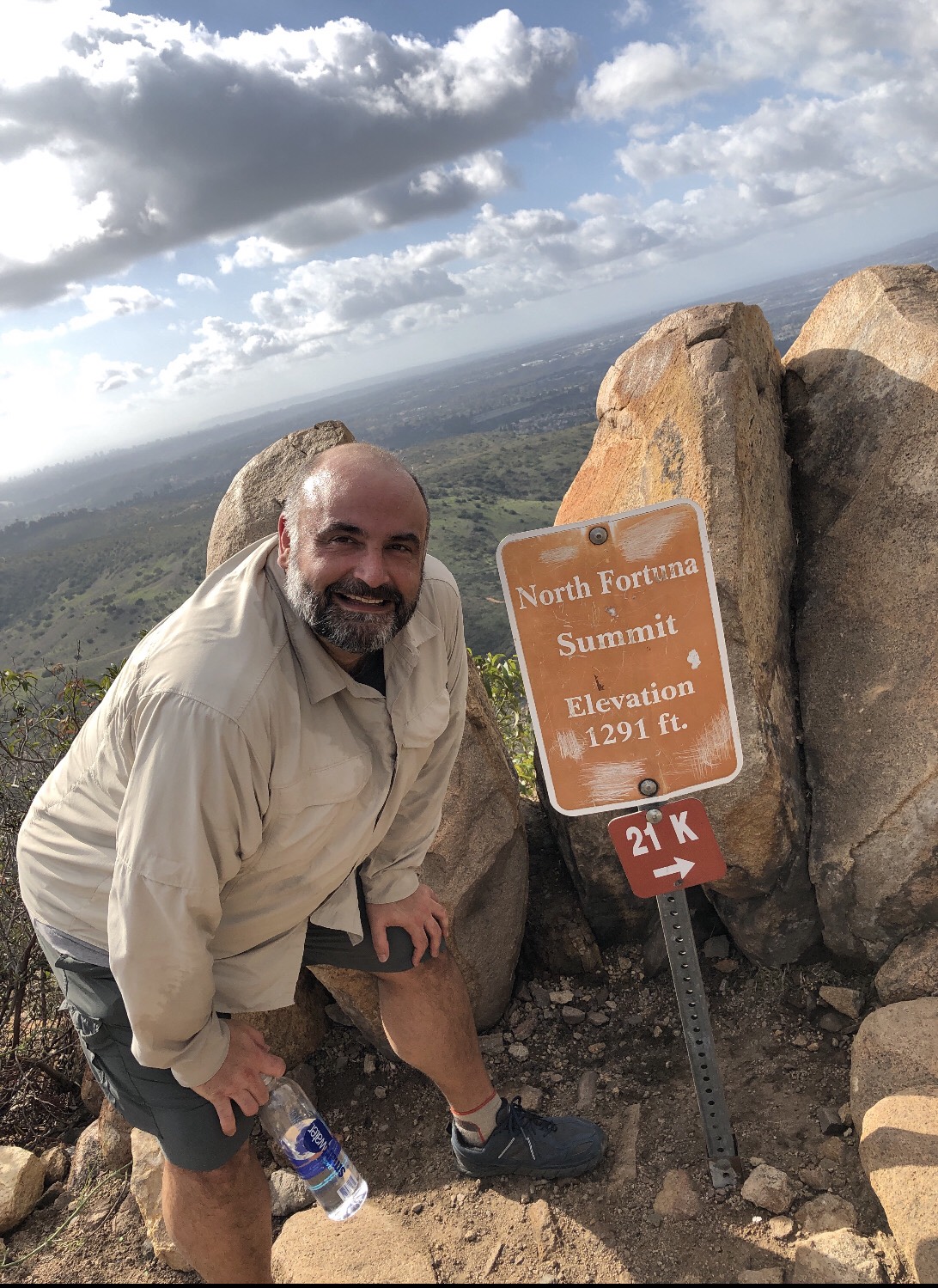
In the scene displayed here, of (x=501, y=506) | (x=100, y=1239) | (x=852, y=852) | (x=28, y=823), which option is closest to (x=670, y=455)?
(x=852, y=852)

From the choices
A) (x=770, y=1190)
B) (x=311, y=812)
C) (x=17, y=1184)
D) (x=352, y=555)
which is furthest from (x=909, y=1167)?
(x=17, y=1184)

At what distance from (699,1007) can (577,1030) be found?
126 cm

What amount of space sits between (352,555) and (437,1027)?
1840 mm

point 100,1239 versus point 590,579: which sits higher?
point 590,579

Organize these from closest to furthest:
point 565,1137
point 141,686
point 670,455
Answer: point 141,686, point 565,1137, point 670,455

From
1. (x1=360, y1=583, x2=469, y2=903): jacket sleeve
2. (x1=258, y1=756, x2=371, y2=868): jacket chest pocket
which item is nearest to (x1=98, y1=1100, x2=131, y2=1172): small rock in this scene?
(x1=360, y1=583, x2=469, y2=903): jacket sleeve

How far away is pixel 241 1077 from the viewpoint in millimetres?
2621

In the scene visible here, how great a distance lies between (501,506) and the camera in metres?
39.1

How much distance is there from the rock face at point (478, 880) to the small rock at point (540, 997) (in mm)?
145

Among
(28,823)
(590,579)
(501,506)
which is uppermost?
(590,579)

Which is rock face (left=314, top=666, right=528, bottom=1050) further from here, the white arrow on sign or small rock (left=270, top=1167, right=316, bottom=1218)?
the white arrow on sign

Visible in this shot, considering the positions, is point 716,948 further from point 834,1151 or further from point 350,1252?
point 350,1252

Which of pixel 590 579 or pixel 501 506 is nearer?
pixel 590 579

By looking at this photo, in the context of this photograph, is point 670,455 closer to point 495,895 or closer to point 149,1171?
point 495,895
